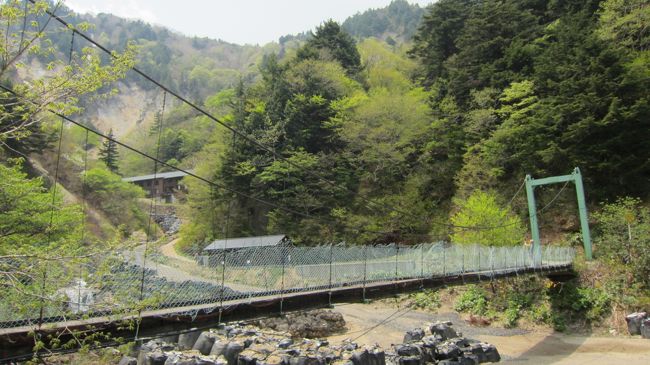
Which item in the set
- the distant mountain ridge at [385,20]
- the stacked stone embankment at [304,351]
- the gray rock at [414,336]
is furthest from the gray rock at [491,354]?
the distant mountain ridge at [385,20]

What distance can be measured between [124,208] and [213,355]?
20270 millimetres

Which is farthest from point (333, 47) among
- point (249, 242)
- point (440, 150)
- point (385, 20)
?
point (385, 20)

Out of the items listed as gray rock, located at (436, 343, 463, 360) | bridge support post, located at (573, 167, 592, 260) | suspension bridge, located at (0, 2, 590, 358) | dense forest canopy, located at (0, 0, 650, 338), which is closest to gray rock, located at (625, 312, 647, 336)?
dense forest canopy, located at (0, 0, 650, 338)

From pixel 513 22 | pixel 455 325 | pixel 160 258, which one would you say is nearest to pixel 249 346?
pixel 160 258

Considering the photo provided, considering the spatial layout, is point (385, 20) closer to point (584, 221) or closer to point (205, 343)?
point (584, 221)

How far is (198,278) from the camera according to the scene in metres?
6.66

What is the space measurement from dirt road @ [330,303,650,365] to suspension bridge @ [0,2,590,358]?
3.88 ft

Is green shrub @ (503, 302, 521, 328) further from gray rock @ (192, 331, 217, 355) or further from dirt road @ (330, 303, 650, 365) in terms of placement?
gray rock @ (192, 331, 217, 355)

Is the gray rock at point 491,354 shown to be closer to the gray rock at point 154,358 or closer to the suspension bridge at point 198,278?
the suspension bridge at point 198,278

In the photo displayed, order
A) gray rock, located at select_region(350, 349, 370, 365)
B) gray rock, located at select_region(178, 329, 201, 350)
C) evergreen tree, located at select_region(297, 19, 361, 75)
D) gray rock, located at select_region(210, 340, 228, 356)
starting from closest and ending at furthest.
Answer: gray rock, located at select_region(350, 349, 370, 365), gray rock, located at select_region(210, 340, 228, 356), gray rock, located at select_region(178, 329, 201, 350), evergreen tree, located at select_region(297, 19, 361, 75)

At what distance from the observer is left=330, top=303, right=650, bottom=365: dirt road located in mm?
10203

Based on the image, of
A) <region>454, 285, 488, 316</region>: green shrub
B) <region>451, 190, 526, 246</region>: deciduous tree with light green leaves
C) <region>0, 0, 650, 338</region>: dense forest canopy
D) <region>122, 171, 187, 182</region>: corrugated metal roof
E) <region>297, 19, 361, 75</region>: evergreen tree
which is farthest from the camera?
<region>122, 171, 187, 182</region>: corrugated metal roof

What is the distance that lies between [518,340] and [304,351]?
6.51 m

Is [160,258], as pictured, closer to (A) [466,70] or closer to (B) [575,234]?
(B) [575,234]
